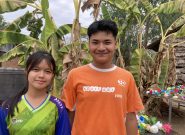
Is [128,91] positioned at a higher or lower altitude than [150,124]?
higher

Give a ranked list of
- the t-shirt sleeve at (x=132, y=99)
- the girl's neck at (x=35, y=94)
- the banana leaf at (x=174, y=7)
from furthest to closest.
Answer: the banana leaf at (x=174, y=7) < the t-shirt sleeve at (x=132, y=99) < the girl's neck at (x=35, y=94)

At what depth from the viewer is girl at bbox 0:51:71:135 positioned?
196cm

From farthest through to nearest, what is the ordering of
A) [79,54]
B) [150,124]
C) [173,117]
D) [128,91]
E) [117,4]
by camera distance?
1. [173,117]
2. [117,4]
3. [79,54]
4. [150,124]
5. [128,91]

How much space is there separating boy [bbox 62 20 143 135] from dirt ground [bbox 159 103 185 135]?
604 cm

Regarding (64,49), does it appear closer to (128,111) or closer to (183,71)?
(128,111)

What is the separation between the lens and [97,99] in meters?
2.11

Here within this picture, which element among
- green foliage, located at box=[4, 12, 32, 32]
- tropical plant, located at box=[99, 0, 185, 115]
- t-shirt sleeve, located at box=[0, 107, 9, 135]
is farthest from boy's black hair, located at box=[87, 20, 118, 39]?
green foliage, located at box=[4, 12, 32, 32]

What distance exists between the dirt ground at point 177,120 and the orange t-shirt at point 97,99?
6022mm

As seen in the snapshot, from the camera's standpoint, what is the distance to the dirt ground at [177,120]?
8.25 metres

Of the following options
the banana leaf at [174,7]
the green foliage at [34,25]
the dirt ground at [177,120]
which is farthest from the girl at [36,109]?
the green foliage at [34,25]

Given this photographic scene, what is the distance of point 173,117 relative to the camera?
1000cm

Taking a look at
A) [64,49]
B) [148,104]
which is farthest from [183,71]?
[64,49]

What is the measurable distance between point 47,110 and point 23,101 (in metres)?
0.19

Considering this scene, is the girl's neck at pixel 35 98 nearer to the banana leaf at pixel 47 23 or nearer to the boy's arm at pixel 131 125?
the boy's arm at pixel 131 125
